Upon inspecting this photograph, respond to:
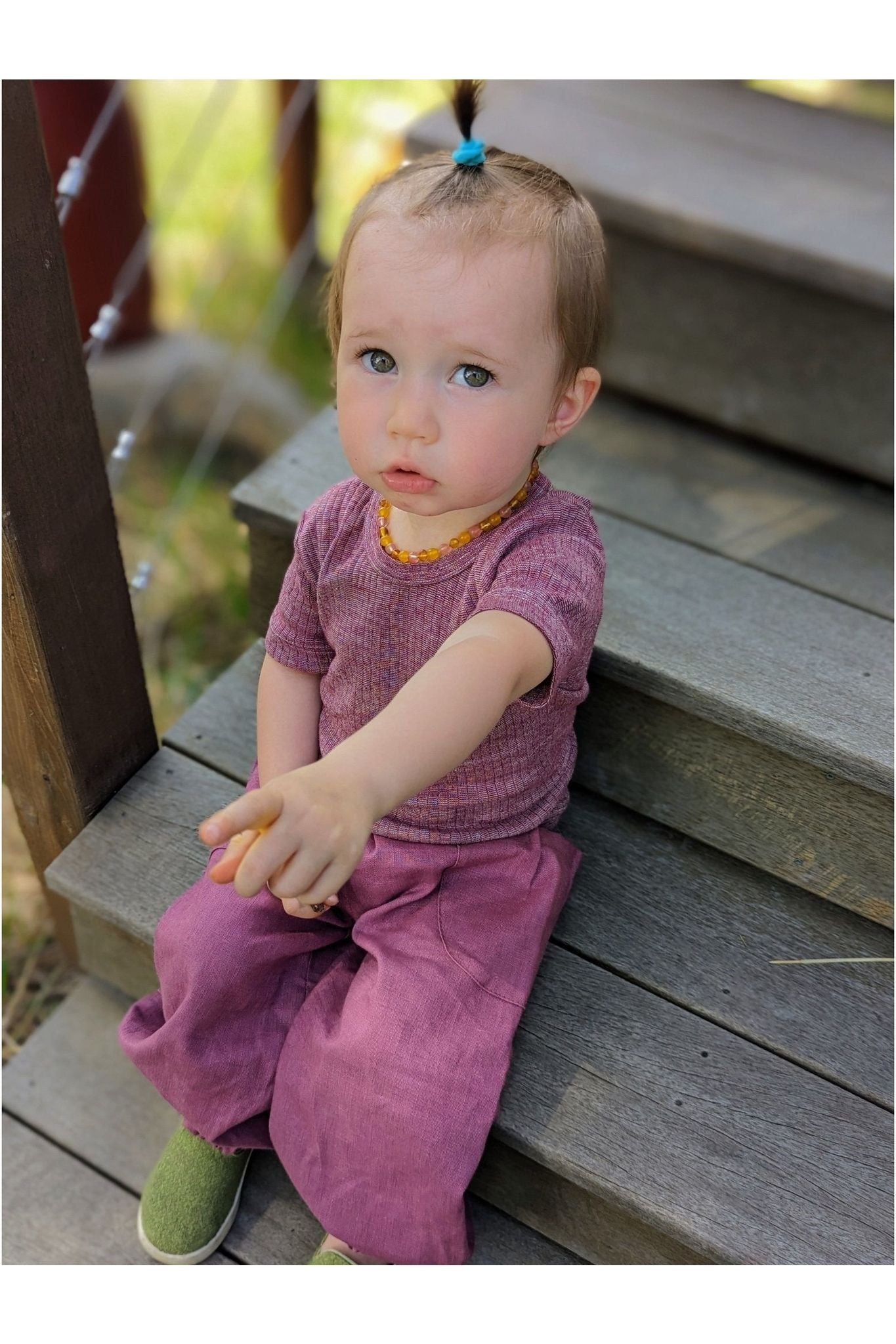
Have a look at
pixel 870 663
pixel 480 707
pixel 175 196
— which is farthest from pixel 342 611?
pixel 175 196

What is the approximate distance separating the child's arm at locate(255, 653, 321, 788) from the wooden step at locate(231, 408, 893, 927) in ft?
0.94

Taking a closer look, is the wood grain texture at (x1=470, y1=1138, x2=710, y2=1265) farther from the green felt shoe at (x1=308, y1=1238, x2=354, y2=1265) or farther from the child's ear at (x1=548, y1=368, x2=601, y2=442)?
the child's ear at (x1=548, y1=368, x2=601, y2=442)

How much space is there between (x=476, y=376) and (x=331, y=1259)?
2.96 feet

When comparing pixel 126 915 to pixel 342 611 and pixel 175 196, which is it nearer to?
pixel 342 611

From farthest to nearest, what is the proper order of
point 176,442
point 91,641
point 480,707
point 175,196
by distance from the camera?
point 175,196, point 176,442, point 91,641, point 480,707

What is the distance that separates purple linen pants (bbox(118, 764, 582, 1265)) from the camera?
3.85 ft

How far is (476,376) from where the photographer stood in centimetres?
102

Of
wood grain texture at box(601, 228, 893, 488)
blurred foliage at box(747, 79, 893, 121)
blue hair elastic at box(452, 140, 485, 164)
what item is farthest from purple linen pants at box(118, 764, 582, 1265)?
blurred foliage at box(747, 79, 893, 121)

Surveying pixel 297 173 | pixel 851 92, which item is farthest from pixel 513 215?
pixel 851 92

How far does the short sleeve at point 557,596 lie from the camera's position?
105 cm

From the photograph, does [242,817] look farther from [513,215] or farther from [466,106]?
[466,106]

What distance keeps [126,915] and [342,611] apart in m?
0.46

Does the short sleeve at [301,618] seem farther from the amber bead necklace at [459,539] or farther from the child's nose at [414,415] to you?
the child's nose at [414,415]

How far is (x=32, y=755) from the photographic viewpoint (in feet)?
4.62
